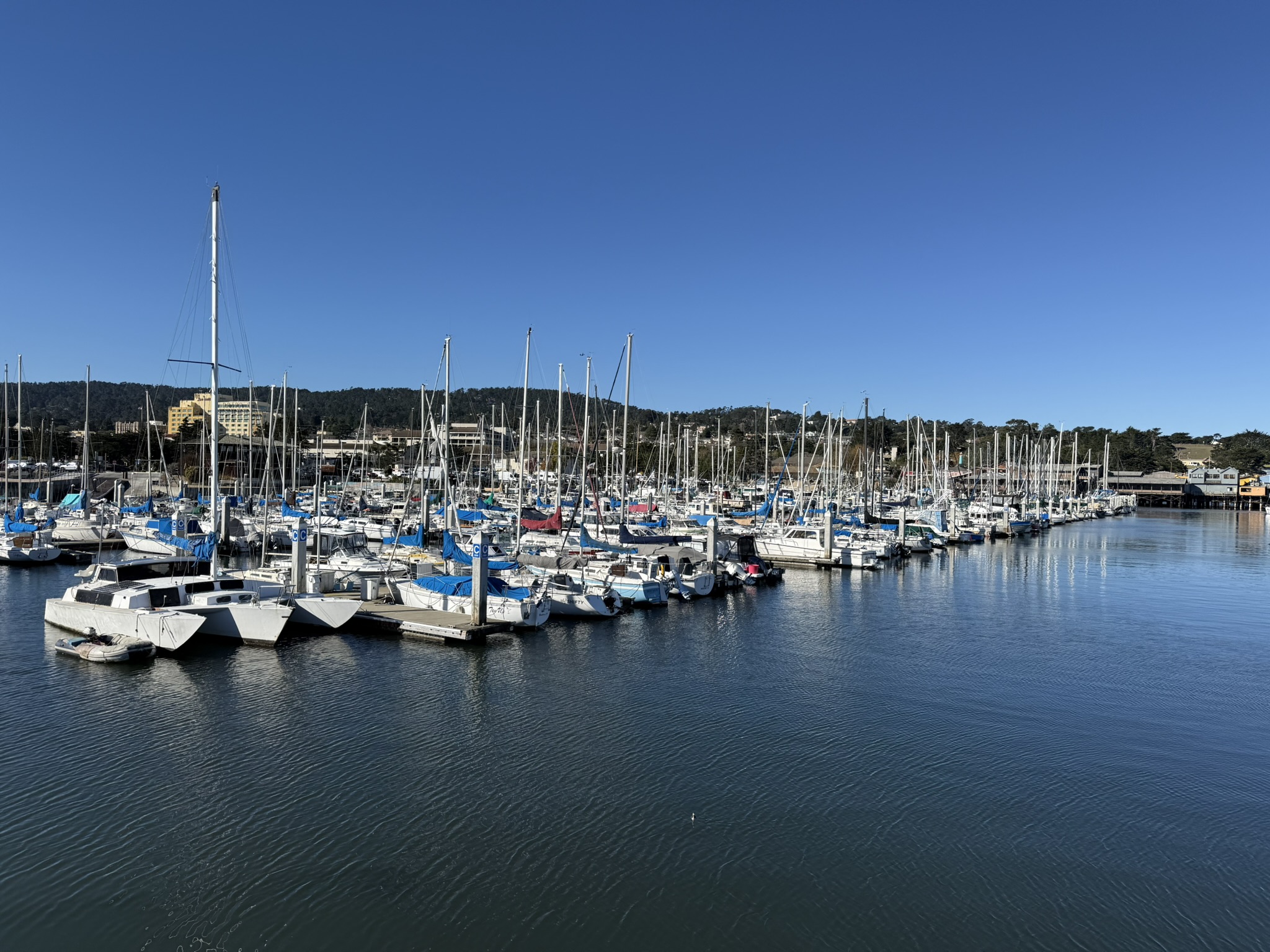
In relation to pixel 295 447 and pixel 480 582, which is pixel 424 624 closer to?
pixel 480 582

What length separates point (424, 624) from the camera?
113 feet

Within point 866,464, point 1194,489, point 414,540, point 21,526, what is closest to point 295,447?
point 21,526

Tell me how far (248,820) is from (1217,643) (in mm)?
39648

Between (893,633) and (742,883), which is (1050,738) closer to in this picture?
(742,883)

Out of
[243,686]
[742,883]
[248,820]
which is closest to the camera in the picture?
[742,883]

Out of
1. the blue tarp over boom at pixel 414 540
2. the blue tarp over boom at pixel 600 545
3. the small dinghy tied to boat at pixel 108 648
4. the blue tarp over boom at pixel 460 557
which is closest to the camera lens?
the small dinghy tied to boat at pixel 108 648

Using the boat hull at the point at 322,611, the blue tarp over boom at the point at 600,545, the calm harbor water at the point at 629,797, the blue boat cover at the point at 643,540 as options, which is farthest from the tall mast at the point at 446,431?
the calm harbor water at the point at 629,797

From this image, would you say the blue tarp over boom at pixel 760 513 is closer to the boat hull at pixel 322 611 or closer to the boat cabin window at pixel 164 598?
the boat hull at pixel 322 611

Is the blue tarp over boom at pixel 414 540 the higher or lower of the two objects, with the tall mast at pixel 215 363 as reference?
lower

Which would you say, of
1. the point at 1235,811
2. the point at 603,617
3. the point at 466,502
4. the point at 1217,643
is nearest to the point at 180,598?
the point at 603,617

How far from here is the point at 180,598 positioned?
32.5 meters

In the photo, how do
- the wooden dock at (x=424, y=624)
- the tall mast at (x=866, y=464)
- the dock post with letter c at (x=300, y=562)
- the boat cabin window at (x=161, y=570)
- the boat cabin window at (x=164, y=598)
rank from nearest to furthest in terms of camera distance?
the boat cabin window at (x=164, y=598), the wooden dock at (x=424, y=624), the dock post with letter c at (x=300, y=562), the boat cabin window at (x=161, y=570), the tall mast at (x=866, y=464)

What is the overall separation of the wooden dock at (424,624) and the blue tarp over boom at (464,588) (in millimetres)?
990

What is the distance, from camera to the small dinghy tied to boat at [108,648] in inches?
1156
